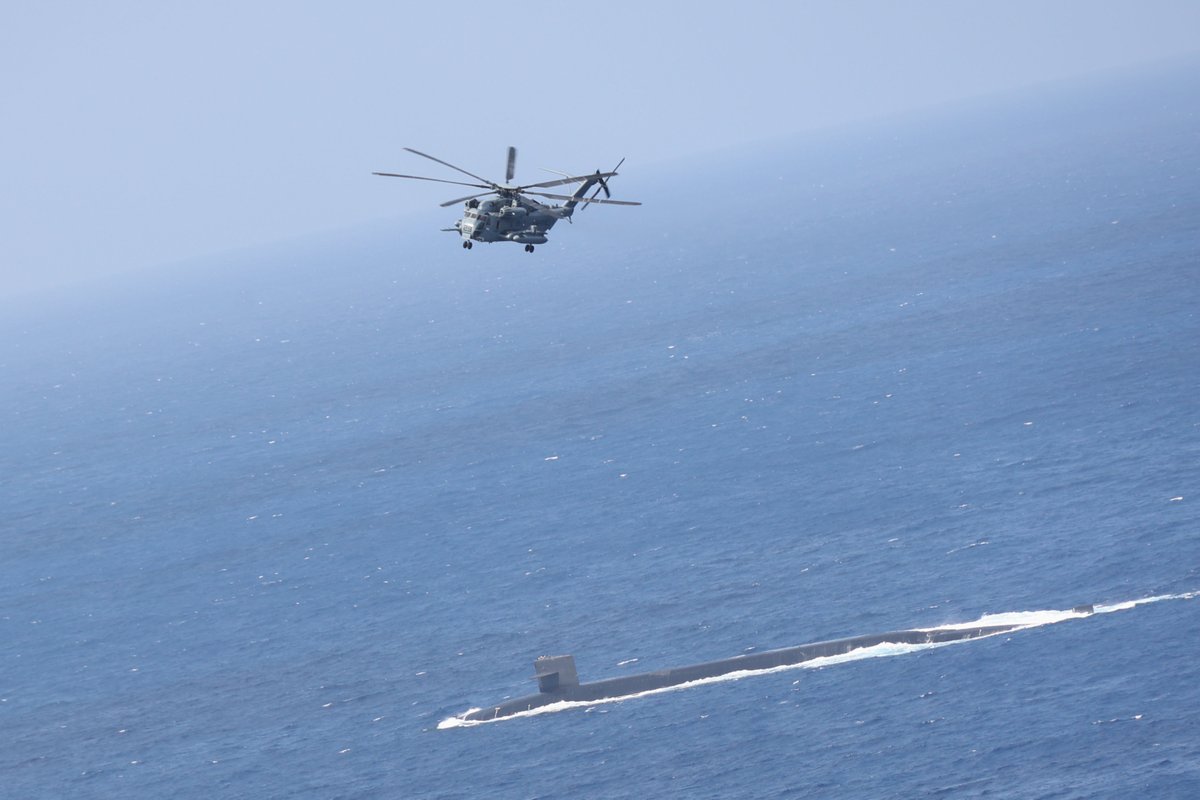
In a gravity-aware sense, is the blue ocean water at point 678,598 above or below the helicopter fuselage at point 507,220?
below

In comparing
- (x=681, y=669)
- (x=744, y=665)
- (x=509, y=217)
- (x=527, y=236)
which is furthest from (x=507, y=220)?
(x=744, y=665)

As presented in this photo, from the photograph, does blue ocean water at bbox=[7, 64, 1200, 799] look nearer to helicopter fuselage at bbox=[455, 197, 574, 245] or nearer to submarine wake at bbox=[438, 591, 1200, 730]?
submarine wake at bbox=[438, 591, 1200, 730]

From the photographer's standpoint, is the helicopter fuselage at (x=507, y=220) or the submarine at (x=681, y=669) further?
the submarine at (x=681, y=669)

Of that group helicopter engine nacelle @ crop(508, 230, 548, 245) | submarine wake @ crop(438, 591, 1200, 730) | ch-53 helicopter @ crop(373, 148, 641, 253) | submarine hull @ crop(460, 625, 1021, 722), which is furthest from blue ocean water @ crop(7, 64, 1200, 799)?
ch-53 helicopter @ crop(373, 148, 641, 253)

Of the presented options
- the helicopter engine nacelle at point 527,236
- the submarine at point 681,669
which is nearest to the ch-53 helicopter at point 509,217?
the helicopter engine nacelle at point 527,236

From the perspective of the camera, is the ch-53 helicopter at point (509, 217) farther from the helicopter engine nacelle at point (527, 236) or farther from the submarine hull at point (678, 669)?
the submarine hull at point (678, 669)

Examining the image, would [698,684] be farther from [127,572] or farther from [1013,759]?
[127,572]

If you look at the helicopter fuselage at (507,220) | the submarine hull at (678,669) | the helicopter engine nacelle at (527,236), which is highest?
the helicopter fuselage at (507,220)

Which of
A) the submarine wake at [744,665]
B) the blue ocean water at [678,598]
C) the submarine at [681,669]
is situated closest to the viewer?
the blue ocean water at [678,598]
